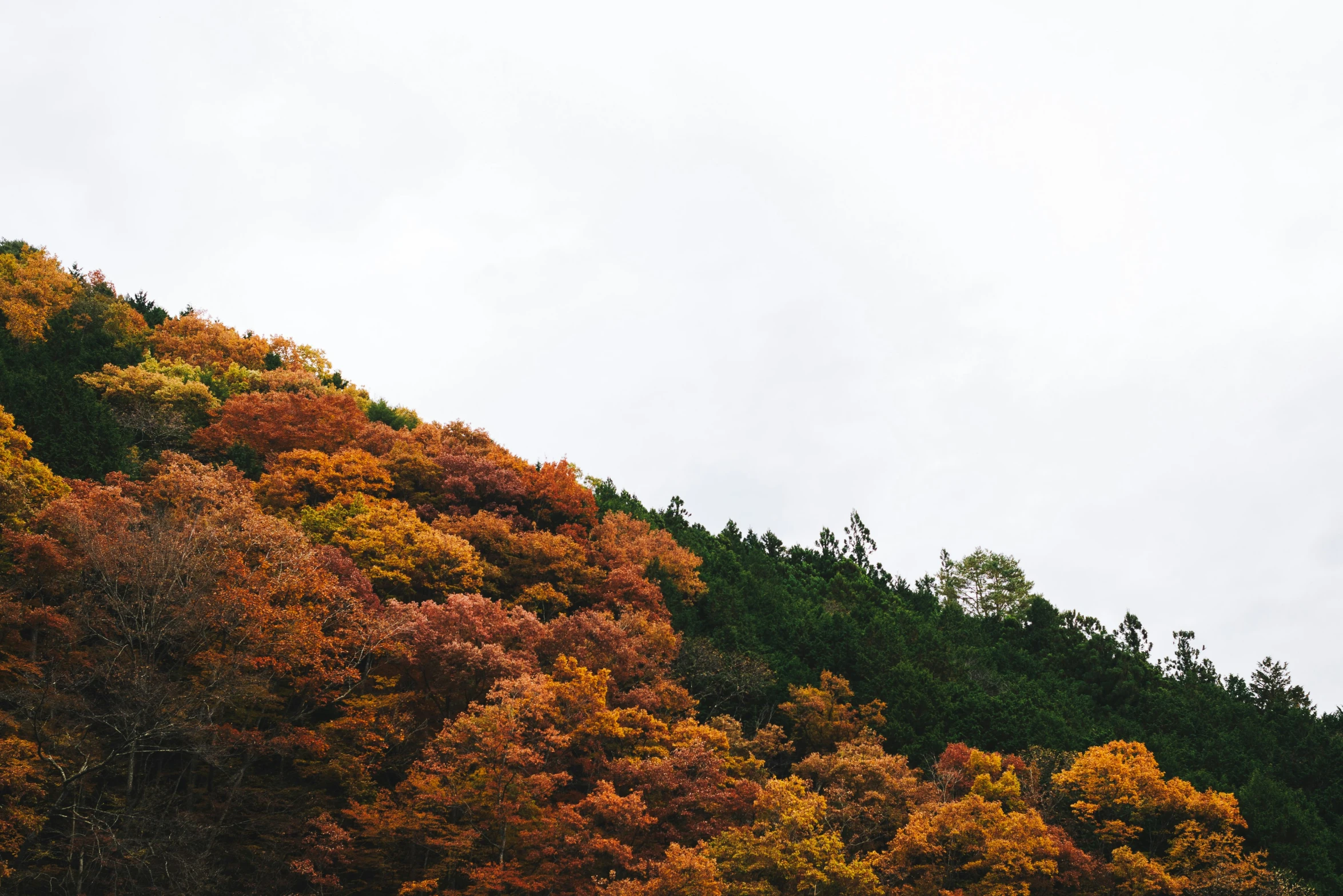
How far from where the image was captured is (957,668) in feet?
172

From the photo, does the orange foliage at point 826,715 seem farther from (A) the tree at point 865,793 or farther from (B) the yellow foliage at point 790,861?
(B) the yellow foliage at point 790,861

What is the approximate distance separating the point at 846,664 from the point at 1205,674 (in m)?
44.1

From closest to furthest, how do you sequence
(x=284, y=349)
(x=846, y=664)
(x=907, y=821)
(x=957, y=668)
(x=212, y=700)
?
(x=212, y=700), (x=907, y=821), (x=846, y=664), (x=957, y=668), (x=284, y=349)

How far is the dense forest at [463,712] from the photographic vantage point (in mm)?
25547

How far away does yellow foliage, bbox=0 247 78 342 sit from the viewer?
Answer: 170 ft

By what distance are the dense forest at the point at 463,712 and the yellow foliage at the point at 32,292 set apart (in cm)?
29

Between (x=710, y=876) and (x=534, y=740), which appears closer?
(x=710, y=876)

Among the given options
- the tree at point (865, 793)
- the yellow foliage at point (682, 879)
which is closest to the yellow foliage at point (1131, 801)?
the tree at point (865, 793)

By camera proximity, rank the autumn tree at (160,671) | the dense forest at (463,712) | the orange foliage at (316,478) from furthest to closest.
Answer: the orange foliage at (316,478) → the dense forest at (463,712) → the autumn tree at (160,671)

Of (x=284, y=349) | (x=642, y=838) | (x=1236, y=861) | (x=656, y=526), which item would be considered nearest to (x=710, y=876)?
(x=642, y=838)

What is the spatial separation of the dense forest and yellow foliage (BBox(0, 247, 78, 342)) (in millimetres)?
294

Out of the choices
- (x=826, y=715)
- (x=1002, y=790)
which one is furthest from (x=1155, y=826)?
(x=826, y=715)

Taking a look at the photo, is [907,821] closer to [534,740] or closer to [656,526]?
[534,740]

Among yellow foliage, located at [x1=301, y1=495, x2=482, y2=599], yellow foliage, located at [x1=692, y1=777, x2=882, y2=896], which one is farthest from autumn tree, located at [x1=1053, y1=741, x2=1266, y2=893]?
yellow foliage, located at [x1=301, y1=495, x2=482, y2=599]
